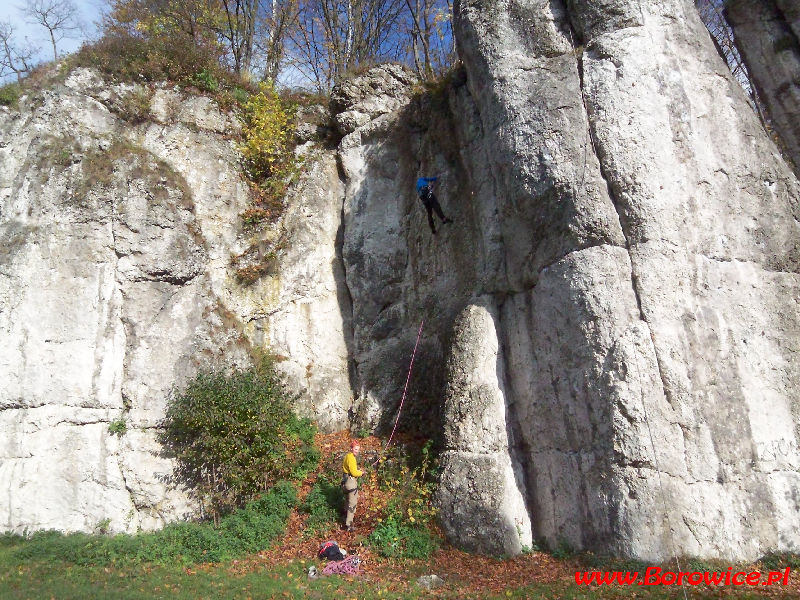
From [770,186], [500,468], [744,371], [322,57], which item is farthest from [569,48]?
[322,57]

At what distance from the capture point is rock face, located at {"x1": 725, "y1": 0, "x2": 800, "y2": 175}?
1219 cm

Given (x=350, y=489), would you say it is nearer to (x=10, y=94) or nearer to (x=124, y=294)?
(x=124, y=294)

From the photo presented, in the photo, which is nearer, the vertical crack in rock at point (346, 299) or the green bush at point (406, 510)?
the green bush at point (406, 510)

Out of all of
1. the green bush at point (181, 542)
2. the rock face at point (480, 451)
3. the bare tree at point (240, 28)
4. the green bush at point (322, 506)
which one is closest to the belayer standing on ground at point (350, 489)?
the green bush at point (322, 506)

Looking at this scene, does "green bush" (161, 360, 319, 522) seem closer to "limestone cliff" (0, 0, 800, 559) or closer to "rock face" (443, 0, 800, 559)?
"limestone cliff" (0, 0, 800, 559)

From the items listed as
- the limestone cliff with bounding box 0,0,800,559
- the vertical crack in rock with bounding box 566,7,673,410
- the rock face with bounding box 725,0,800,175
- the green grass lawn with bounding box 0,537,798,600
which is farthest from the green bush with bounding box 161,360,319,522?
the rock face with bounding box 725,0,800,175

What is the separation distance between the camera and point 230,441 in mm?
11180

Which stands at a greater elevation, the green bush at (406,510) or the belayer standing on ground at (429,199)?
the belayer standing on ground at (429,199)

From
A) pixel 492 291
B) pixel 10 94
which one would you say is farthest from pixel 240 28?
pixel 492 291

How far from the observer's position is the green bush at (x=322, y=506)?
1052 cm

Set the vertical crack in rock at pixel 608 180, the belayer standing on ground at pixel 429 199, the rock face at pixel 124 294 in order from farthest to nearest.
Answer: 1. the belayer standing on ground at pixel 429 199
2. the rock face at pixel 124 294
3. the vertical crack in rock at pixel 608 180

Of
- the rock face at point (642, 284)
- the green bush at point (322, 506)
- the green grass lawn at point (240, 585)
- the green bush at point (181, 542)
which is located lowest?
the green grass lawn at point (240, 585)

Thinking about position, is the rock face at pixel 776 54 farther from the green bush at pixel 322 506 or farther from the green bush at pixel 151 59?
the green bush at pixel 151 59

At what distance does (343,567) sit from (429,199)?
8383 millimetres
